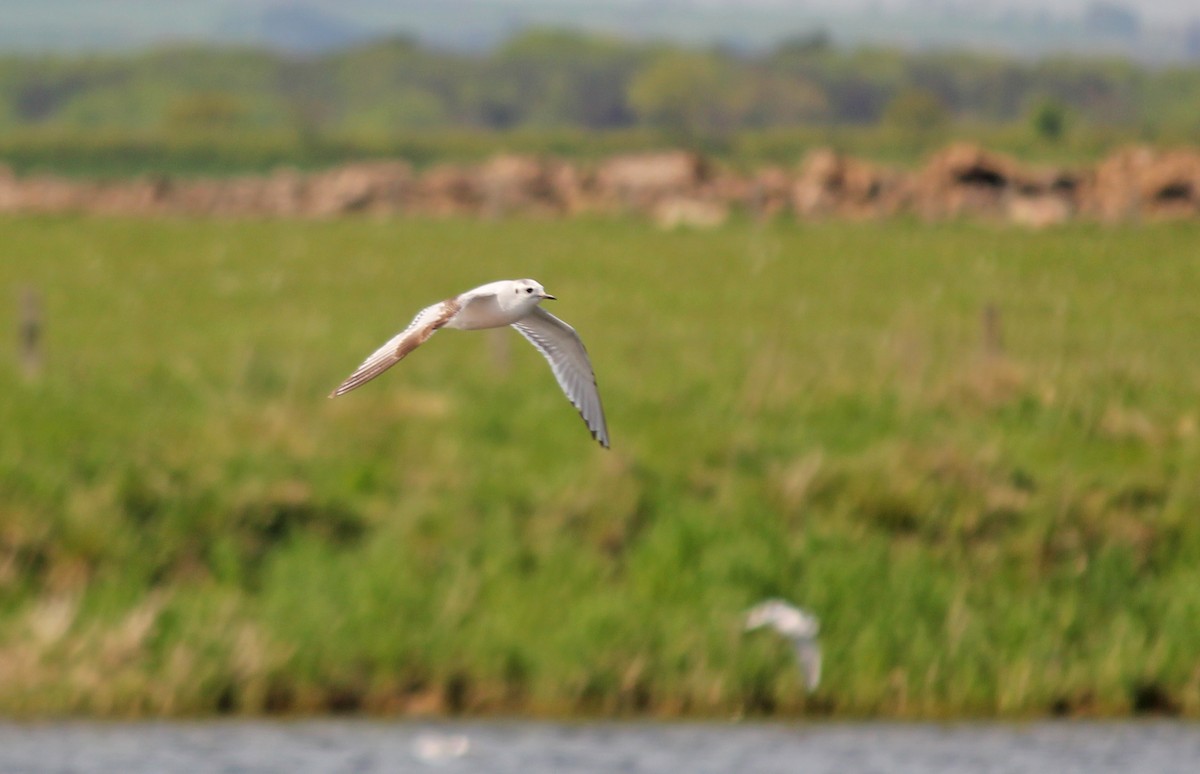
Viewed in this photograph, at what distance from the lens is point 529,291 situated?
5.64m

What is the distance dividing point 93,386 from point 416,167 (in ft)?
245

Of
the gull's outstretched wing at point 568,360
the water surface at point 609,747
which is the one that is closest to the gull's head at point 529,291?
the gull's outstretched wing at point 568,360

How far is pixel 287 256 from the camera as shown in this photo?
50.6 metres

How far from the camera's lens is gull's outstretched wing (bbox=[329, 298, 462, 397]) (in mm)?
5199

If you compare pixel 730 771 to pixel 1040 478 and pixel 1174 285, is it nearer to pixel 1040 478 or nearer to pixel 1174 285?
pixel 1040 478

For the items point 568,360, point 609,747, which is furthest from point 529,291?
point 609,747

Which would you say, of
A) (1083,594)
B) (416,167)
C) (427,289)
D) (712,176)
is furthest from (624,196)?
(1083,594)

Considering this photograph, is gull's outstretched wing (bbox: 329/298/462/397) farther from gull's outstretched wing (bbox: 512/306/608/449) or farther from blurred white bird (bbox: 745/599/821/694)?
blurred white bird (bbox: 745/599/821/694)

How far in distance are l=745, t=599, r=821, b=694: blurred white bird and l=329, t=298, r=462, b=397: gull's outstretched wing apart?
500 inches

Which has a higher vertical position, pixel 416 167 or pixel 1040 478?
pixel 416 167

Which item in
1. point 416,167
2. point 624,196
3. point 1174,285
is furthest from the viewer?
point 416,167

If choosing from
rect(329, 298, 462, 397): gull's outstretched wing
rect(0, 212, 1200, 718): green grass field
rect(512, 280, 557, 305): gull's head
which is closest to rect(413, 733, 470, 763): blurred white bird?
rect(0, 212, 1200, 718): green grass field

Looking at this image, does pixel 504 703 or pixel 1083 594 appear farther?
pixel 1083 594

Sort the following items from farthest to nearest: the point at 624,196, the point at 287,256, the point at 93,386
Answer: the point at 624,196 < the point at 287,256 < the point at 93,386
